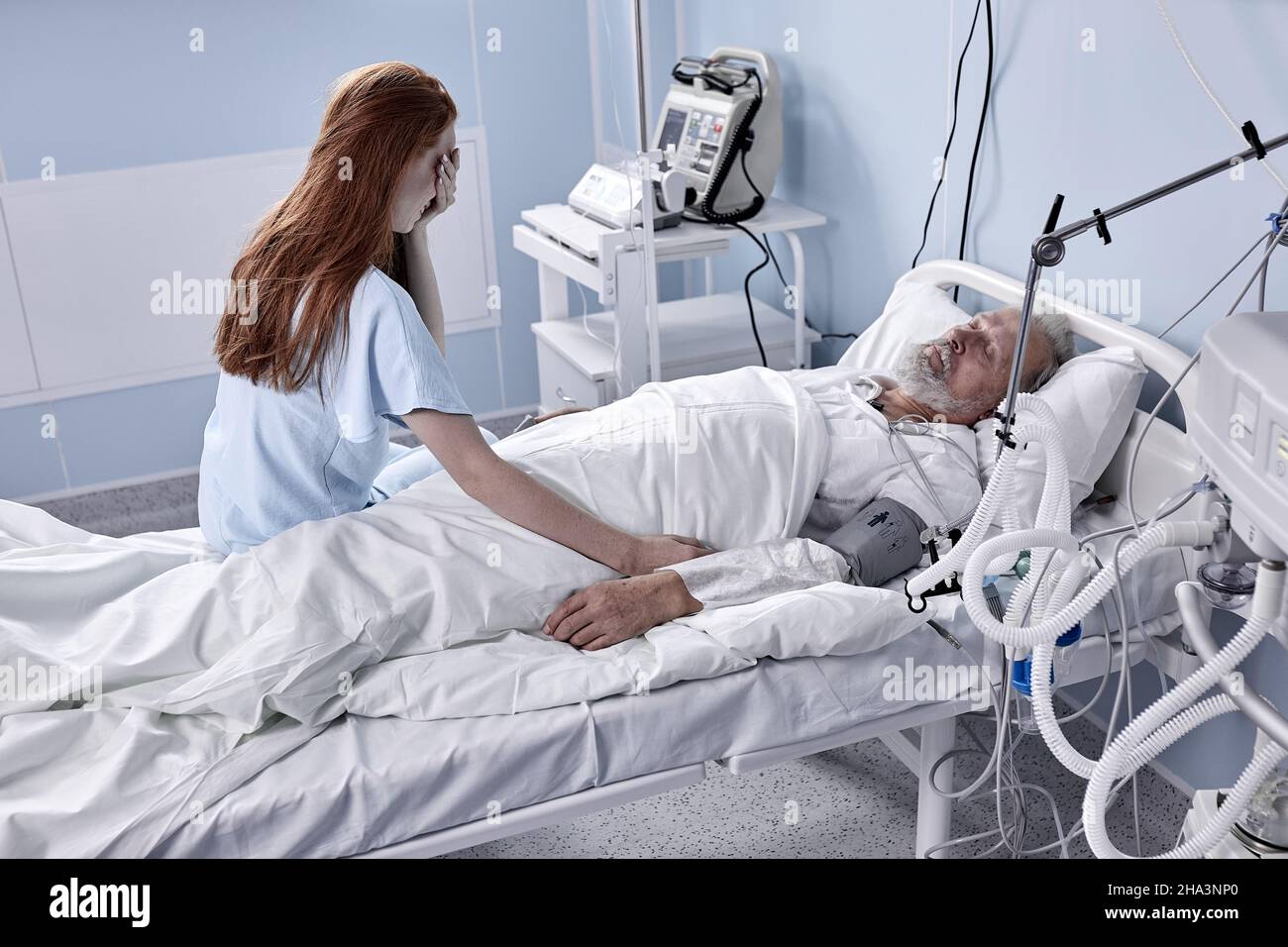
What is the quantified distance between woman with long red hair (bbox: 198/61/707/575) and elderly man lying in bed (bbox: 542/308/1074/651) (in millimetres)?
92

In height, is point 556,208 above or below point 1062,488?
above

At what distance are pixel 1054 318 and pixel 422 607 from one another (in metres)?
1.17

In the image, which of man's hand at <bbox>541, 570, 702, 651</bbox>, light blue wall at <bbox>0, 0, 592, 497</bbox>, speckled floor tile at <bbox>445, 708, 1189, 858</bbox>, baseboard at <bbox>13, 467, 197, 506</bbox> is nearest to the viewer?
man's hand at <bbox>541, 570, 702, 651</bbox>

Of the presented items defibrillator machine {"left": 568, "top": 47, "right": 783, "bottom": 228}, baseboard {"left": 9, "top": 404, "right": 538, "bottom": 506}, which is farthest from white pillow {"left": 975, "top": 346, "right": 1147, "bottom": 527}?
baseboard {"left": 9, "top": 404, "right": 538, "bottom": 506}

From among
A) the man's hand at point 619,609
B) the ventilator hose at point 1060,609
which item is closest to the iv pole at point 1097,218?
the ventilator hose at point 1060,609

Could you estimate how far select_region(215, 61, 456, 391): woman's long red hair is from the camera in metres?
1.67

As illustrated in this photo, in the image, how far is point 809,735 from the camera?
1569 mm

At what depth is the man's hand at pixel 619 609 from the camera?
5.36 feet

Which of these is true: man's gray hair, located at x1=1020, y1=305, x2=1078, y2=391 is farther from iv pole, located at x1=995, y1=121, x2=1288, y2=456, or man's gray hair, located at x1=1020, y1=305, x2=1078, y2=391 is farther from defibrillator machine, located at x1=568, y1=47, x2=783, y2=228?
defibrillator machine, located at x1=568, y1=47, x2=783, y2=228

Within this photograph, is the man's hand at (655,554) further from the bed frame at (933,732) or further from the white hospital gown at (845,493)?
the bed frame at (933,732)

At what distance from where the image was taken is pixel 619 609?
5.41ft

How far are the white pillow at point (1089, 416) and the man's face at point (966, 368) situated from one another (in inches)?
5.7

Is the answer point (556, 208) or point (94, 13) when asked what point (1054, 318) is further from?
point (94, 13)
